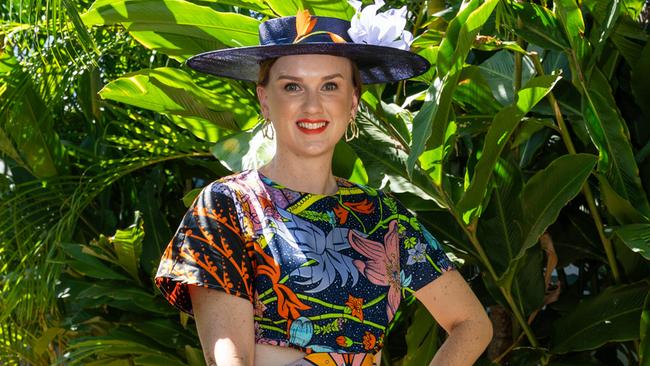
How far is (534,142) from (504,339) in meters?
0.56

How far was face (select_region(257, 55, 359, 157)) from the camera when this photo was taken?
1866 mm

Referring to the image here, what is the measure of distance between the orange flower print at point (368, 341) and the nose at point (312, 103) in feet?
1.30

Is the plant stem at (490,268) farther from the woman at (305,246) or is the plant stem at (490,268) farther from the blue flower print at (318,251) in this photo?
the blue flower print at (318,251)

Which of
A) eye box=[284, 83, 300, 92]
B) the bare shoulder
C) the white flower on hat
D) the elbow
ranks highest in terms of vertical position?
the white flower on hat

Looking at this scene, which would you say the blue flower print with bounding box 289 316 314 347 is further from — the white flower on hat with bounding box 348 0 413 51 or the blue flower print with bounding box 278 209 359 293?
the white flower on hat with bounding box 348 0 413 51

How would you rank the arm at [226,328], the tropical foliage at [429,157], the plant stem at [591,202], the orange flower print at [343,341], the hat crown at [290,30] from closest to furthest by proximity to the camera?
the arm at [226,328]
the orange flower print at [343,341]
the hat crown at [290,30]
the tropical foliage at [429,157]
the plant stem at [591,202]

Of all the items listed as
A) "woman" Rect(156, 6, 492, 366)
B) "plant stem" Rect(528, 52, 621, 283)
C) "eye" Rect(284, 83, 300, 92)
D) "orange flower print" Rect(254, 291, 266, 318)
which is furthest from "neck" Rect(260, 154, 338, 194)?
"plant stem" Rect(528, 52, 621, 283)

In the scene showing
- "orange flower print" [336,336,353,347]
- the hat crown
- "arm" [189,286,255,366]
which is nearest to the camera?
"arm" [189,286,255,366]

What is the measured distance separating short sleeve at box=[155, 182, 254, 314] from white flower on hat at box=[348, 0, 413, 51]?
1.32 feet

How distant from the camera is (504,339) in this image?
9.84 ft

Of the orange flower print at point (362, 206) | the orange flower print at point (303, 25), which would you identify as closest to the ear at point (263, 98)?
the orange flower print at point (303, 25)

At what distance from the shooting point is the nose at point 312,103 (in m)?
1.85

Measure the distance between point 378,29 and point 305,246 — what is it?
450mm

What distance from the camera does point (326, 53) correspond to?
6.23 feet
